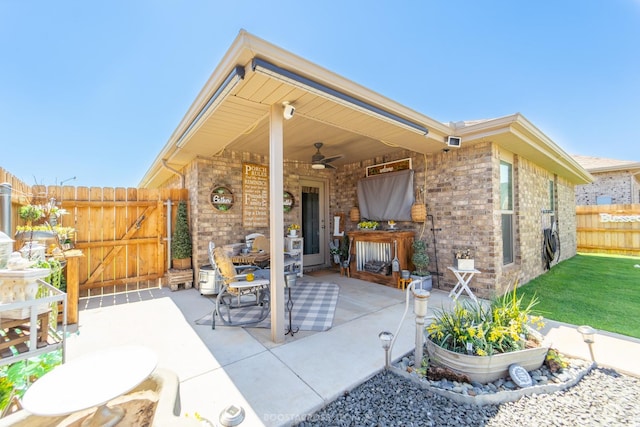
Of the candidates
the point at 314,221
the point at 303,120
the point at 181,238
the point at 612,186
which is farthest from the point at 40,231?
the point at 612,186

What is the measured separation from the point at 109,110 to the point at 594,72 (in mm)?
17255

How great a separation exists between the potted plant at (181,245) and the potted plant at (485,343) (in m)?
4.55

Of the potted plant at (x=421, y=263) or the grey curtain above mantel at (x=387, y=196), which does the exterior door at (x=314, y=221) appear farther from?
the potted plant at (x=421, y=263)

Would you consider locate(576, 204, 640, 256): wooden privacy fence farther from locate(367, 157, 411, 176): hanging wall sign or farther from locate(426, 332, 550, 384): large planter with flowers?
locate(426, 332, 550, 384): large planter with flowers

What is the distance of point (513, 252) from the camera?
514 cm

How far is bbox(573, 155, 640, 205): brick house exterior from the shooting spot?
34.6 ft

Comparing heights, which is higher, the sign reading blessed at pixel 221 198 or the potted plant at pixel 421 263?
the sign reading blessed at pixel 221 198

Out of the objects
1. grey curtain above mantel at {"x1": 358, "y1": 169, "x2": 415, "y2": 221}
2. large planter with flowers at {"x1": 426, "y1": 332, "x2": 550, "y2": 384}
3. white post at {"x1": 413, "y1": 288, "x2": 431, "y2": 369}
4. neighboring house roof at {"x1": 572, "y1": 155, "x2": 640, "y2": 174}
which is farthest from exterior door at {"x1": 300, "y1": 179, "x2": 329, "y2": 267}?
neighboring house roof at {"x1": 572, "y1": 155, "x2": 640, "y2": 174}

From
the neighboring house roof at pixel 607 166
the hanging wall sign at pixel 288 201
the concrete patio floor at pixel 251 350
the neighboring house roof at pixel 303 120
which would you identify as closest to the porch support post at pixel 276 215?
the neighboring house roof at pixel 303 120

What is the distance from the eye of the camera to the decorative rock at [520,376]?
79.9 inches

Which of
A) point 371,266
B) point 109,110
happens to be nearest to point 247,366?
point 371,266

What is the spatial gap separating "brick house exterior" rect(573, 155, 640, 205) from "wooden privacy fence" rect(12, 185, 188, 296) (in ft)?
48.7

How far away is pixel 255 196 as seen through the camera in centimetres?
569

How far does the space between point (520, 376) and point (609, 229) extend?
1178 centimetres
